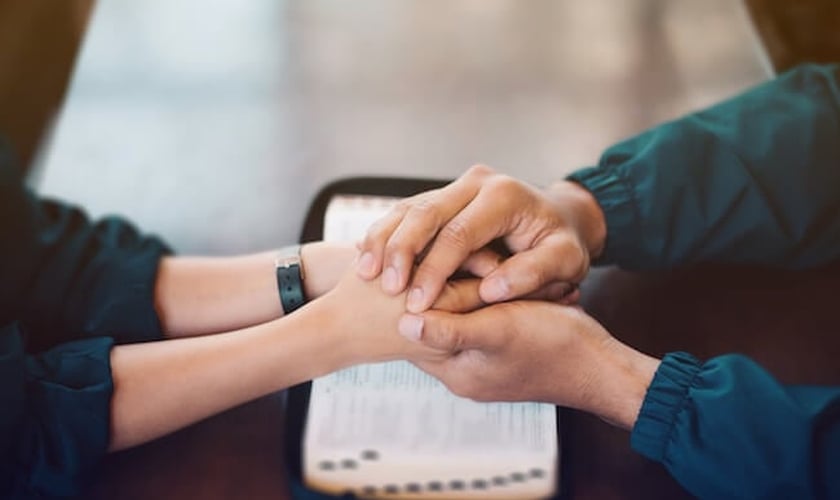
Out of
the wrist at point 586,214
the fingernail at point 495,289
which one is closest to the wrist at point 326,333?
the fingernail at point 495,289

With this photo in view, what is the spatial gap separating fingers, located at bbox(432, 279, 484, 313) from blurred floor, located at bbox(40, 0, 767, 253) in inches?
8.3

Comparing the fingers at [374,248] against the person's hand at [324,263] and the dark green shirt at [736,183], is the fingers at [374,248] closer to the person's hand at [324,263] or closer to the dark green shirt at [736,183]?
the person's hand at [324,263]

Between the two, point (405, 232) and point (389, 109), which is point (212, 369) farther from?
point (389, 109)

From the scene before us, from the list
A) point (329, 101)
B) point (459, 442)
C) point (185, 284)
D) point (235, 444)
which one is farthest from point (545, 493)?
point (329, 101)

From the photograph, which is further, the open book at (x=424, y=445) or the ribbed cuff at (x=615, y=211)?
the ribbed cuff at (x=615, y=211)

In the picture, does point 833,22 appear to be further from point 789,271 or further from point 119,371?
point 119,371

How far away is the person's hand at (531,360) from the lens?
60 centimetres

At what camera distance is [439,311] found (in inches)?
24.2

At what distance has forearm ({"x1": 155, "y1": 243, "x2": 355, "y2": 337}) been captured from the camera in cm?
68

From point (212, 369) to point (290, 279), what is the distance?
0.35 feet

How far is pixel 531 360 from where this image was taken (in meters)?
0.61

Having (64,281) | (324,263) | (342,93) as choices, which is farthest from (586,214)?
(64,281)

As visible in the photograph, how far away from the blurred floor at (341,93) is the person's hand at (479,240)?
168 millimetres

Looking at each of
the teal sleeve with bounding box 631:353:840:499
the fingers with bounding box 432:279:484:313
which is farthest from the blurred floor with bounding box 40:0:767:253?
the teal sleeve with bounding box 631:353:840:499
